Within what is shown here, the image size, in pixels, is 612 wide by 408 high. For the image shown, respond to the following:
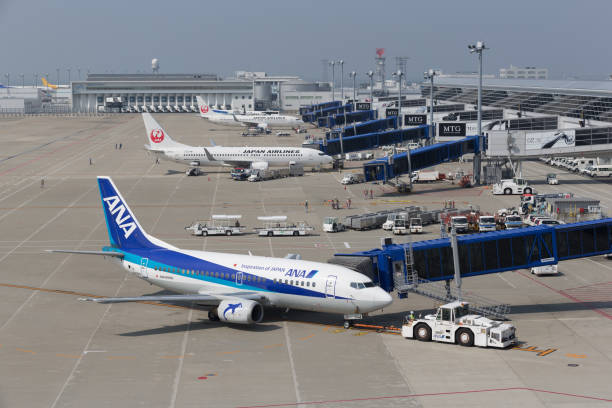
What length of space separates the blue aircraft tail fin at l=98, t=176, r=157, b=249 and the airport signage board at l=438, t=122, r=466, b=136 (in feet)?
272

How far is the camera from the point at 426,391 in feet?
116

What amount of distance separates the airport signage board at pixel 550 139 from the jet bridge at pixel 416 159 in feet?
23.9

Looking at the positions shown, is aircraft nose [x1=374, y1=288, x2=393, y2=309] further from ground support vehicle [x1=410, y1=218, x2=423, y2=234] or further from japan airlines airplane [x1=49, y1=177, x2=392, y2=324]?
ground support vehicle [x1=410, y1=218, x2=423, y2=234]

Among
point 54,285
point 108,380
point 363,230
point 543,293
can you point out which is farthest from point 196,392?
point 363,230

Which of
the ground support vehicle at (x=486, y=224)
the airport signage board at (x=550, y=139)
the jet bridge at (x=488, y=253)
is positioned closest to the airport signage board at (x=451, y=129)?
the airport signage board at (x=550, y=139)

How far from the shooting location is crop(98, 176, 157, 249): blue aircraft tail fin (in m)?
51.7

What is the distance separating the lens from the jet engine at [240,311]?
45.0 meters

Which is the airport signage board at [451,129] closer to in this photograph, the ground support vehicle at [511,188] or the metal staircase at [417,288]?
the ground support vehicle at [511,188]

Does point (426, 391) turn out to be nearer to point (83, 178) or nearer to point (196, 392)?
point (196, 392)

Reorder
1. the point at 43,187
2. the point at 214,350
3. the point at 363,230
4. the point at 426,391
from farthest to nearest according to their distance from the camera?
the point at 43,187, the point at 363,230, the point at 214,350, the point at 426,391

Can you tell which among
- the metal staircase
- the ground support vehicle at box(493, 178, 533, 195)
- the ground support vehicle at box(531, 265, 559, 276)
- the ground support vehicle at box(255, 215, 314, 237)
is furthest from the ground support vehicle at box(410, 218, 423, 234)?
the ground support vehicle at box(493, 178, 533, 195)

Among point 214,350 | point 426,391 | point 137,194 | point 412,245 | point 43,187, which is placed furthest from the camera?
point 43,187

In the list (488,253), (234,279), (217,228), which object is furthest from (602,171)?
(234,279)

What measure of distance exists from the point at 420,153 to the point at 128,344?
74.0m
